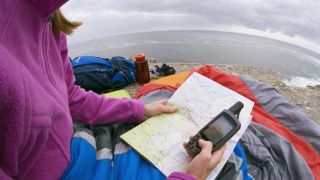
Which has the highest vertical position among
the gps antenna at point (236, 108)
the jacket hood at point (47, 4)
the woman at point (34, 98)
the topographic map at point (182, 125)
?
the jacket hood at point (47, 4)

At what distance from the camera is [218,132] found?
0.96 metres

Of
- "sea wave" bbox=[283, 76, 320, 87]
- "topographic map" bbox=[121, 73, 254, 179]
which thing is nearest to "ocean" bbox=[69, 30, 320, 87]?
"sea wave" bbox=[283, 76, 320, 87]

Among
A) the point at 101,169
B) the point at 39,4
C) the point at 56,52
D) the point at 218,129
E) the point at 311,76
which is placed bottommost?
the point at 311,76

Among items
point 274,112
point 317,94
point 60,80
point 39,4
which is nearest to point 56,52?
point 60,80

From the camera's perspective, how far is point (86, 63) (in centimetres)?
225

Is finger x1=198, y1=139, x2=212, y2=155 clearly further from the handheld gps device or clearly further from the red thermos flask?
the red thermos flask

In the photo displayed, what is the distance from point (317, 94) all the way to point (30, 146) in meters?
2.65

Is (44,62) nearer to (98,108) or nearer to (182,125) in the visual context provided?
(98,108)

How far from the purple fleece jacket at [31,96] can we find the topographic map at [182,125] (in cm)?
18

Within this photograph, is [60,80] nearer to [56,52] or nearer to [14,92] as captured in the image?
[56,52]

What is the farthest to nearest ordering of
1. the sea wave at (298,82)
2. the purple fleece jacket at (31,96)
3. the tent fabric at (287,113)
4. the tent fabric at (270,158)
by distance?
1. the sea wave at (298,82)
2. the tent fabric at (287,113)
3. the tent fabric at (270,158)
4. the purple fleece jacket at (31,96)

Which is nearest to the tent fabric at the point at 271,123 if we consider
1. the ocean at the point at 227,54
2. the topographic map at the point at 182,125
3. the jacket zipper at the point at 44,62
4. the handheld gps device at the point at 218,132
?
the topographic map at the point at 182,125

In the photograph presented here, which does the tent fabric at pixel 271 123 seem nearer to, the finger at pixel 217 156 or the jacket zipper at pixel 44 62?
the finger at pixel 217 156

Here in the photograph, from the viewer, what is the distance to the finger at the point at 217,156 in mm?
891
